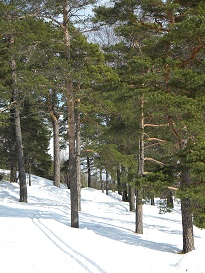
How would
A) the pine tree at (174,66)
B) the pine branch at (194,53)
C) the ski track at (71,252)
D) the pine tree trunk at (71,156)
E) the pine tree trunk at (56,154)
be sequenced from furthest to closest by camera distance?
the pine tree trunk at (56,154) < the pine tree trunk at (71,156) < the pine branch at (194,53) < the pine tree at (174,66) < the ski track at (71,252)

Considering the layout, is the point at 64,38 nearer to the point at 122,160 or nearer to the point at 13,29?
the point at 13,29

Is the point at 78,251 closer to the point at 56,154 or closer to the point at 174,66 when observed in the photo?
the point at 174,66

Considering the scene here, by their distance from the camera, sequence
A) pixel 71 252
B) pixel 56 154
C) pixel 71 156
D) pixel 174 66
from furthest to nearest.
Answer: pixel 56 154 < pixel 71 156 < pixel 174 66 < pixel 71 252

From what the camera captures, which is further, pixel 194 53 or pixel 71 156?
pixel 71 156

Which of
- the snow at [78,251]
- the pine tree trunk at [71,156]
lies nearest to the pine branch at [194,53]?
the pine tree trunk at [71,156]

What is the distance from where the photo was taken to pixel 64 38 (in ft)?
39.2

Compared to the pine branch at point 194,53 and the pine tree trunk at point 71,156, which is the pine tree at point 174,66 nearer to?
the pine branch at point 194,53

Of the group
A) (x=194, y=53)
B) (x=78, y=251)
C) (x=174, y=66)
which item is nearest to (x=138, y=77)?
(x=174, y=66)

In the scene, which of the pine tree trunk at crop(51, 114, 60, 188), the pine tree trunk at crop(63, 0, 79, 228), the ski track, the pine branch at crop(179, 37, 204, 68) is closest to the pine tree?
the pine branch at crop(179, 37, 204, 68)

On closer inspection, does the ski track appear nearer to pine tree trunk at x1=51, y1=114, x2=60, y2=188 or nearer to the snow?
the snow

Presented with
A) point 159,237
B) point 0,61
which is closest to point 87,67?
point 0,61

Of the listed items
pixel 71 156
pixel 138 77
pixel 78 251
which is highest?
pixel 138 77

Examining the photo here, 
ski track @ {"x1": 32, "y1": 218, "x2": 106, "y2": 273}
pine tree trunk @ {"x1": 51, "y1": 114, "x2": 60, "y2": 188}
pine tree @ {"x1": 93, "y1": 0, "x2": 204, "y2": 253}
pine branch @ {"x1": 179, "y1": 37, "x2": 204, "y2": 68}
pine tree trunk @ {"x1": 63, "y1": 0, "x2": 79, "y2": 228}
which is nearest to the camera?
ski track @ {"x1": 32, "y1": 218, "x2": 106, "y2": 273}

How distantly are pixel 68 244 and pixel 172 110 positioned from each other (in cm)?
451
